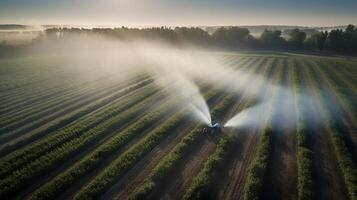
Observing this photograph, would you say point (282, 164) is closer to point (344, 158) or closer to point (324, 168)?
point (324, 168)

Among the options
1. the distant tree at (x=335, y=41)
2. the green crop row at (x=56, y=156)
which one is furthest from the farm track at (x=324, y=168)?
the distant tree at (x=335, y=41)

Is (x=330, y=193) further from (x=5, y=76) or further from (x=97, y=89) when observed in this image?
(x=5, y=76)

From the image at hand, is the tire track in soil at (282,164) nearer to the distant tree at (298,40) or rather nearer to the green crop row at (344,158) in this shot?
the green crop row at (344,158)

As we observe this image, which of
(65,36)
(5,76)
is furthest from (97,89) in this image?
(65,36)

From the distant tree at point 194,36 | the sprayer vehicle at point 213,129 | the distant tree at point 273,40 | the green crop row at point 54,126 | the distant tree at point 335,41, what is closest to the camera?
the green crop row at point 54,126

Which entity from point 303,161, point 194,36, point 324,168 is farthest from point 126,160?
point 194,36
